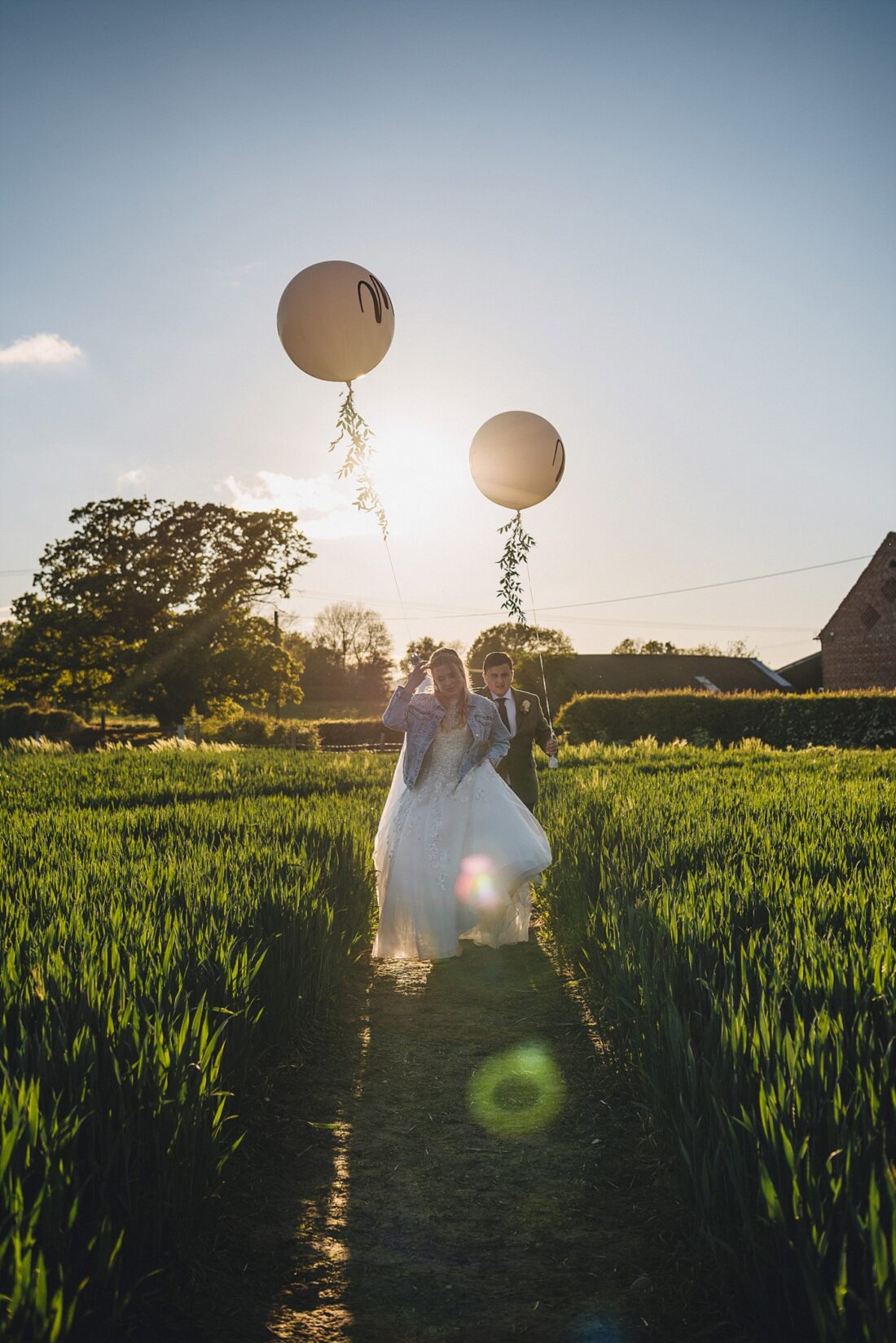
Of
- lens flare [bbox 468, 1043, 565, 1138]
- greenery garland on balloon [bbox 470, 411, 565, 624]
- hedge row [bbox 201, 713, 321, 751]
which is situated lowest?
lens flare [bbox 468, 1043, 565, 1138]

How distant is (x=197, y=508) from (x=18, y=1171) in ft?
122

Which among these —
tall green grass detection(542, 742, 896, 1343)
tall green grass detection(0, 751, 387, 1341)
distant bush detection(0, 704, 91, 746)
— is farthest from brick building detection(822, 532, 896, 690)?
tall green grass detection(0, 751, 387, 1341)

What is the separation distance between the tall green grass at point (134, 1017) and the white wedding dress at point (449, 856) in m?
0.34

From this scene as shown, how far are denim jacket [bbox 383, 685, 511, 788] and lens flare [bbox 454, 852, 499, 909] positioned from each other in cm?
63

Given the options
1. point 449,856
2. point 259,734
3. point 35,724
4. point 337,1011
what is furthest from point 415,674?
point 35,724

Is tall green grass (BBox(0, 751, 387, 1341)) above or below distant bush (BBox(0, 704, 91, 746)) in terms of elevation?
below

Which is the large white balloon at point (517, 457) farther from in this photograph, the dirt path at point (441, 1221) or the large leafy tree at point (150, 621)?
the large leafy tree at point (150, 621)

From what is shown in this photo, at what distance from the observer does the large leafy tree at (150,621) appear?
34156 millimetres

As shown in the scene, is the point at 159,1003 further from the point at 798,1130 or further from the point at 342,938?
the point at 342,938

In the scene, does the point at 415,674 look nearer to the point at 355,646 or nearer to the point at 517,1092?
the point at 517,1092

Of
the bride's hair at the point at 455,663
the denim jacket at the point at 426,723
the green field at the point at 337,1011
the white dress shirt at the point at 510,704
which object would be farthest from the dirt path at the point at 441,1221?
the white dress shirt at the point at 510,704

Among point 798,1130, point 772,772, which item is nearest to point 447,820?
point 798,1130

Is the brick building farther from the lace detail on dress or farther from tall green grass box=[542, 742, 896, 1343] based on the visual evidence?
the lace detail on dress

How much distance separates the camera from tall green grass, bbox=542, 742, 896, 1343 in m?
1.79
